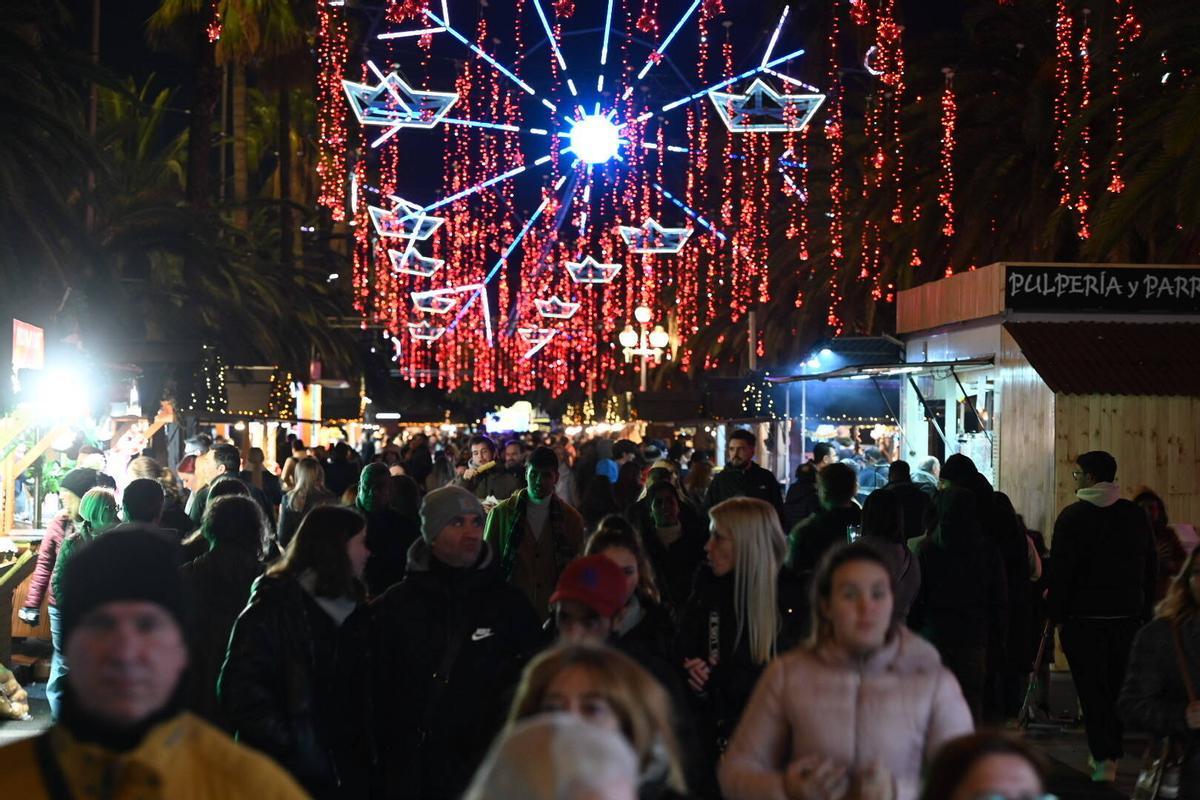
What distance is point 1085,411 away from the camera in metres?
16.3

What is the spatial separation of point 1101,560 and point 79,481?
6534 mm

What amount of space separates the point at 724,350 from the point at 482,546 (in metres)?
37.8

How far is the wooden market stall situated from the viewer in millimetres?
16297

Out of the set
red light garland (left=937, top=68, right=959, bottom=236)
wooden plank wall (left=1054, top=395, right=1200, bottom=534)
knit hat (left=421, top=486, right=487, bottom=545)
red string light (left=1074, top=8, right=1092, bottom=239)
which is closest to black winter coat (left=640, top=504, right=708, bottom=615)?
knit hat (left=421, top=486, right=487, bottom=545)

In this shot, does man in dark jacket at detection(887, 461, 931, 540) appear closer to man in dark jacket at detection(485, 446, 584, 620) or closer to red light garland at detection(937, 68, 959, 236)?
man in dark jacket at detection(485, 446, 584, 620)

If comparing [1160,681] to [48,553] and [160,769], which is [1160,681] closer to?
[160,769]

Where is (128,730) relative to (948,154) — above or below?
below

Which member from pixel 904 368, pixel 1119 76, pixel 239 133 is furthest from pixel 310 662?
pixel 239 133

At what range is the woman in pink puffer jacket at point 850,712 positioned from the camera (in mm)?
4805

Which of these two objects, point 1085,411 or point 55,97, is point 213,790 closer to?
point 1085,411

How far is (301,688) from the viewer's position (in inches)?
253

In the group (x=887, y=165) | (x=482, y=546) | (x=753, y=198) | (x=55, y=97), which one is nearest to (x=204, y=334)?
(x=55, y=97)

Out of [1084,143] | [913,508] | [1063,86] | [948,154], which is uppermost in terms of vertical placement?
[1063,86]

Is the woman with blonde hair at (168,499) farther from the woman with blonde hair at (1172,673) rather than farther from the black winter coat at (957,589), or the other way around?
the woman with blonde hair at (1172,673)
